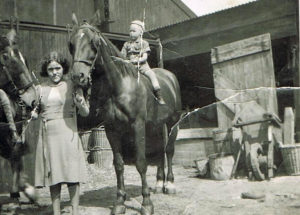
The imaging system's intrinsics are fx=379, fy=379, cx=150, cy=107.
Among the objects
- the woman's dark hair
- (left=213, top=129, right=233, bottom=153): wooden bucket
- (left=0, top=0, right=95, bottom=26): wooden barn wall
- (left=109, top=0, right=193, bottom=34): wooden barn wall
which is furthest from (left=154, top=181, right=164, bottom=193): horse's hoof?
(left=109, top=0, right=193, bottom=34): wooden barn wall

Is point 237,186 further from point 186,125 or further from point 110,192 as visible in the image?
point 186,125

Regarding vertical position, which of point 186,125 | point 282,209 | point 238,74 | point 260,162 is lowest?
point 282,209

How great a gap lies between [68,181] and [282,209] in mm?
2459

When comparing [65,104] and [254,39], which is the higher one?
[254,39]

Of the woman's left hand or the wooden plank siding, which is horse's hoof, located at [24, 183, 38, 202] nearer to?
the woman's left hand

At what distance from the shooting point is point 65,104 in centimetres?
418

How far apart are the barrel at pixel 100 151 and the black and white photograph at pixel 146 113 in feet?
0.12

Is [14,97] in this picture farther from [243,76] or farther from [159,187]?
[243,76]

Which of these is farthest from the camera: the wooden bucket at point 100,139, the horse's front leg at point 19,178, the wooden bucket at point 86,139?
the wooden bucket at point 86,139

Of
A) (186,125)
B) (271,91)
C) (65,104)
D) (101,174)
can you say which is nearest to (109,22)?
(186,125)

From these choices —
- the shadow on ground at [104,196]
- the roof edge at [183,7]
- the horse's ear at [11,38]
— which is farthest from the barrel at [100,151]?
the roof edge at [183,7]

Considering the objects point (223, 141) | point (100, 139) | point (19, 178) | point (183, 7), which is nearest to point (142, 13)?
Result: point (183, 7)

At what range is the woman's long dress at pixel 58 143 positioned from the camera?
404 cm

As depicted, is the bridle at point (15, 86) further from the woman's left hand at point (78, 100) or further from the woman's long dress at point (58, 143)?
the woman's left hand at point (78, 100)
